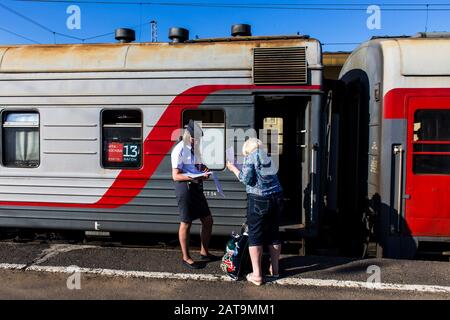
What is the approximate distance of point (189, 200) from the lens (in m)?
4.60

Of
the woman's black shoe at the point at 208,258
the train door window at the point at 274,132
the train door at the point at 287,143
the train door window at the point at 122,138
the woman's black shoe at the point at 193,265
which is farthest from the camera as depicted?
the train door window at the point at 274,132

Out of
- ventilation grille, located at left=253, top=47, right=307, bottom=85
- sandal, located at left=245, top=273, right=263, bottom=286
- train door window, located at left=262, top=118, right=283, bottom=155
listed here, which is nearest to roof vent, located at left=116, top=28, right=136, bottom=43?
ventilation grille, located at left=253, top=47, right=307, bottom=85

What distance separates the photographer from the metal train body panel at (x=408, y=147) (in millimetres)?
4934

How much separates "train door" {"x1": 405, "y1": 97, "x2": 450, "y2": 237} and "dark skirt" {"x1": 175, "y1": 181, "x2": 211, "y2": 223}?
8.54 ft

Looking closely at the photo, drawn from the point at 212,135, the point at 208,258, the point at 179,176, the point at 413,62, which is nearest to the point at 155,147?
the point at 212,135

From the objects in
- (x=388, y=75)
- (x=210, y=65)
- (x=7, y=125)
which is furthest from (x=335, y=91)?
(x=7, y=125)

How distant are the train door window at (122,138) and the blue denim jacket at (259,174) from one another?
1.90 meters

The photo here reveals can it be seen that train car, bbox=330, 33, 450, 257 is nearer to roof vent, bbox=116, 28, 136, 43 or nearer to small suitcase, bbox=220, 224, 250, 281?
small suitcase, bbox=220, 224, 250, 281

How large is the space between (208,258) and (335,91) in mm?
3038

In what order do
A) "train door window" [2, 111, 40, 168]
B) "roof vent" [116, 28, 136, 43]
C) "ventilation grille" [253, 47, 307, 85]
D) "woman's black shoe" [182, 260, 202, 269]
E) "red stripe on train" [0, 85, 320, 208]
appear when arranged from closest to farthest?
"woman's black shoe" [182, 260, 202, 269] < "ventilation grille" [253, 47, 307, 85] < "red stripe on train" [0, 85, 320, 208] < "train door window" [2, 111, 40, 168] < "roof vent" [116, 28, 136, 43]

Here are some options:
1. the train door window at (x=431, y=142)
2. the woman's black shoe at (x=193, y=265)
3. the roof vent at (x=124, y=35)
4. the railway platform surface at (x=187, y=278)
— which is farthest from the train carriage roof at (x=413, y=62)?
the roof vent at (x=124, y=35)

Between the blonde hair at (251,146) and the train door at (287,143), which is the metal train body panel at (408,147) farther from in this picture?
the blonde hair at (251,146)

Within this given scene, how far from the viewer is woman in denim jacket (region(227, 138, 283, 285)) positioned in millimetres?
4086

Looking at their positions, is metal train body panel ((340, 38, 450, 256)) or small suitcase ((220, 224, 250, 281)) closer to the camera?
small suitcase ((220, 224, 250, 281))
